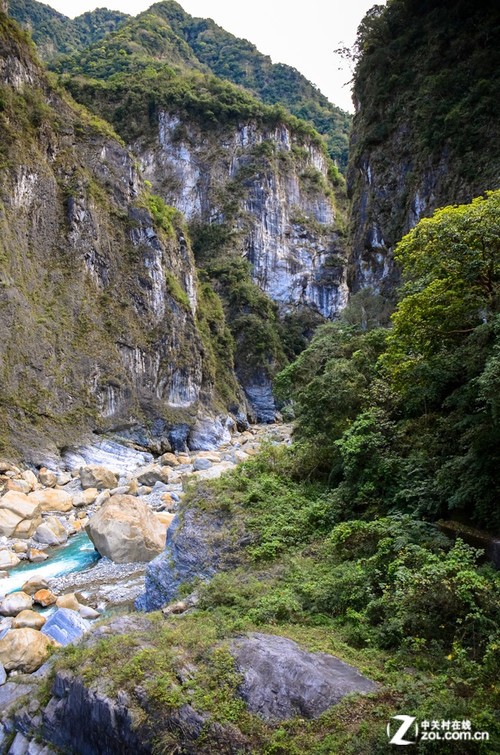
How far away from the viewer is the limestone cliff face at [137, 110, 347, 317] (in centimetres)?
5684

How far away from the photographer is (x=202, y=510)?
27.7ft

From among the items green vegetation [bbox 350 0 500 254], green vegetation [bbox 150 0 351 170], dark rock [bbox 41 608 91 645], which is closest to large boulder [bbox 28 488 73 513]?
dark rock [bbox 41 608 91 645]

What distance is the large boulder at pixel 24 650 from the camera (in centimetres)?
685

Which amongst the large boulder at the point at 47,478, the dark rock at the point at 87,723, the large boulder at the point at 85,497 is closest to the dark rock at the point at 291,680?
the dark rock at the point at 87,723

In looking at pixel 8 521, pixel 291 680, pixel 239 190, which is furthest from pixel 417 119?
pixel 239 190

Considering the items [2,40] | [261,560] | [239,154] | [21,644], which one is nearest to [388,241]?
[261,560]

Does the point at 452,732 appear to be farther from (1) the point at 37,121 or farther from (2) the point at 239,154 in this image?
(2) the point at 239,154

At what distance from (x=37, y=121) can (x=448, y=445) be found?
30.1 metres

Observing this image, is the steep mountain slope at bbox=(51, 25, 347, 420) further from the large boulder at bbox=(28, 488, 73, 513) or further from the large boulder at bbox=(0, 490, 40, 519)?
the large boulder at bbox=(0, 490, 40, 519)

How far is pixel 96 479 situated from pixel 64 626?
12.3 metres

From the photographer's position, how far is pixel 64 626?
8039 mm

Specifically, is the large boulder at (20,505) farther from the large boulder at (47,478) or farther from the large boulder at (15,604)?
the large boulder at (15,604)

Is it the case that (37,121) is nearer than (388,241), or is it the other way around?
(388,241)

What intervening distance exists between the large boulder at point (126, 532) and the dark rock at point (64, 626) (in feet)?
10.8
